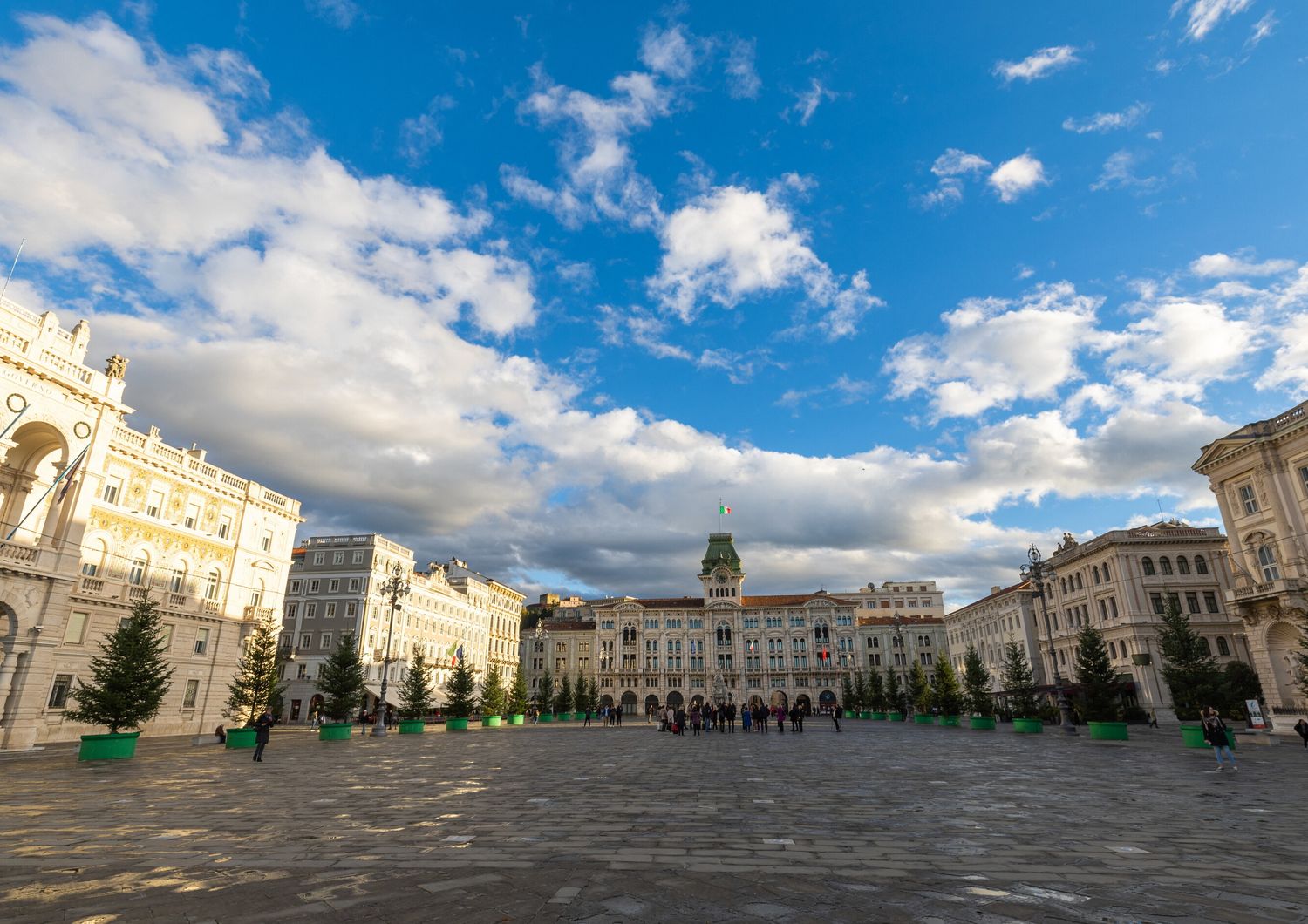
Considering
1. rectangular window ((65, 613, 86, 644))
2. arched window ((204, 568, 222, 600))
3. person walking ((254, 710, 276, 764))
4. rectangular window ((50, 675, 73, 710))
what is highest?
arched window ((204, 568, 222, 600))

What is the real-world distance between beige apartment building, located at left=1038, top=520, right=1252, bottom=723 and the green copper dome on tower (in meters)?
62.9

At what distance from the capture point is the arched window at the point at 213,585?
40316 millimetres

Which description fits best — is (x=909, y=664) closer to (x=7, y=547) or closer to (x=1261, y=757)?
(x=1261, y=757)

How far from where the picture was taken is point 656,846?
8906 millimetres

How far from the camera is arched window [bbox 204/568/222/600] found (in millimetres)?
40316

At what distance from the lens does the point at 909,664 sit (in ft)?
348

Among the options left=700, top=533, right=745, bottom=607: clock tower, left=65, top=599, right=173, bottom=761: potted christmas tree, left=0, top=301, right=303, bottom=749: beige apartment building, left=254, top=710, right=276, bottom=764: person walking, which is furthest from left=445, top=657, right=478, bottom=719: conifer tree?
left=700, top=533, right=745, bottom=607: clock tower

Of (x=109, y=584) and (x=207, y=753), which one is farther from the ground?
(x=109, y=584)

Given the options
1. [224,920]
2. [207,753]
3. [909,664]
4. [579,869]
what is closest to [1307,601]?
[579,869]

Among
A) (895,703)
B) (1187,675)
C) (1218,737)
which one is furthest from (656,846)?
(895,703)

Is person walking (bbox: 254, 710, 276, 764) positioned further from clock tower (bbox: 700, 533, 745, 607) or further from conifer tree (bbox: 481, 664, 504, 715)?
clock tower (bbox: 700, 533, 745, 607)

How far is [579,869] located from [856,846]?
3.85 metres

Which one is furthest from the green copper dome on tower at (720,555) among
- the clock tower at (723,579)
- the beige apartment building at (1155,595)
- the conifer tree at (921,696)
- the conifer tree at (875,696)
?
the beige apartment building at (1155,595)

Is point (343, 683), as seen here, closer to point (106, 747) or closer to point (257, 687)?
point (257, 687)
